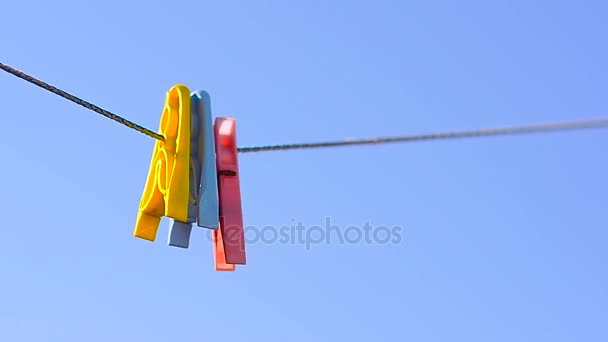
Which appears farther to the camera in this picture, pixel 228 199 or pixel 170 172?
pixel 228 199

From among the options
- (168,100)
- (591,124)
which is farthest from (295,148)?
(591,124)

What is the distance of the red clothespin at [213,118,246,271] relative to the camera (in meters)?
5.57

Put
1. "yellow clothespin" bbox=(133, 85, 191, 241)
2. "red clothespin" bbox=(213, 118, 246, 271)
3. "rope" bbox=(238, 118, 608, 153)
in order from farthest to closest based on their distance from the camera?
1. "red clothespin" bbox=(213, 118, 246, 271)
2. "yellow clothespin" bbox=(133, 85, 191, 241)
3. "rope" bbox=(238, 118, 608, 153)

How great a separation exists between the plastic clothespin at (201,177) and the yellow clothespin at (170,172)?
0.06 m

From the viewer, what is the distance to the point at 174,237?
547cm

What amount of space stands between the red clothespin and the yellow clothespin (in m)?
0.20

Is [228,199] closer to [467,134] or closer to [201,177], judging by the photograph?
[201,177]

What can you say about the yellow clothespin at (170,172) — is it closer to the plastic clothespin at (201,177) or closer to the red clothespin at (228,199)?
the plastic clothespin at (201,177)

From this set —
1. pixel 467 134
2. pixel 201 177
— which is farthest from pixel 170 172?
pixel 467 134

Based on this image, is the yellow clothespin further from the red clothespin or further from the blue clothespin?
the red clothespin

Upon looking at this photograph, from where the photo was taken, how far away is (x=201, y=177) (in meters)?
5.50

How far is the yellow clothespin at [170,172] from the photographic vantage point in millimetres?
5371

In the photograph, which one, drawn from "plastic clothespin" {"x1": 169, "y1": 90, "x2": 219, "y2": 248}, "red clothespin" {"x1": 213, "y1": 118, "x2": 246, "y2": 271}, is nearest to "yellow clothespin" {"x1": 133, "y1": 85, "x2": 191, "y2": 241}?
"plastic clothespin" {"x1": 169, "y1": 90, "x2": 219, "y2": 248}

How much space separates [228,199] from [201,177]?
0.63 feet
